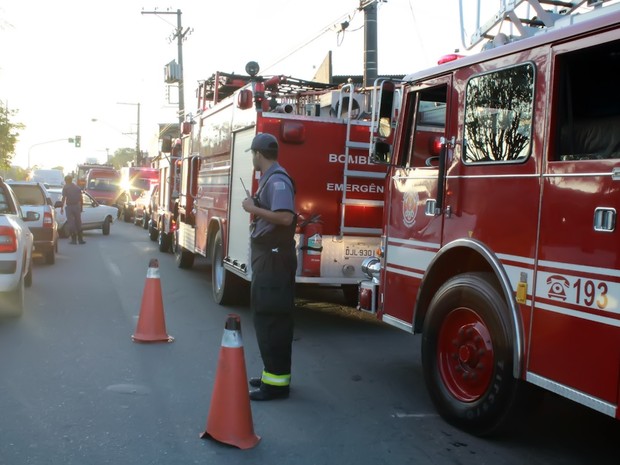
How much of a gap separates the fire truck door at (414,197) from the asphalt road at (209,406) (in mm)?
851

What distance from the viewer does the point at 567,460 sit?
14.4ft

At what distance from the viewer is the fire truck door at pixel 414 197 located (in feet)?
17.3

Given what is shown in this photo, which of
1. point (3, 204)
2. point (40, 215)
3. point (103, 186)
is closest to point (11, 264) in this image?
point (3, 204)

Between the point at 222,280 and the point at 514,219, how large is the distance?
19.5ft

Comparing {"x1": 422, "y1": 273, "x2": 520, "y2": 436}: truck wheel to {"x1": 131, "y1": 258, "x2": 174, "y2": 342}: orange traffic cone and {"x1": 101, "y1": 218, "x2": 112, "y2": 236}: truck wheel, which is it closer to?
{"x1": 131, "y1": 258, "x2": 174, "y2": 342}: orange traffic cone

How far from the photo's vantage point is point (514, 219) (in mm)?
4316

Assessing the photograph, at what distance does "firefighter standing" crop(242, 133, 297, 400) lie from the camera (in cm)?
533

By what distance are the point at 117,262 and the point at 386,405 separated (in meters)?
10.8

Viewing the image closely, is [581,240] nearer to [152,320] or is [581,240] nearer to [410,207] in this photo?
[410,207]

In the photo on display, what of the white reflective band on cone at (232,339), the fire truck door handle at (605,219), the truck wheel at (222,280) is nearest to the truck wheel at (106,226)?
the truck wheel at (222,280)

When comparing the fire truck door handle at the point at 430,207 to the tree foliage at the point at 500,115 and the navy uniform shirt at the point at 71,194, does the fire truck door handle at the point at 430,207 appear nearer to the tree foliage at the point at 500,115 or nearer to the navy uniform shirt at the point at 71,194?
the tree foliage at the point at 500,115

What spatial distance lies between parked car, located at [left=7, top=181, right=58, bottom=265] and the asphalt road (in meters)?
5.51

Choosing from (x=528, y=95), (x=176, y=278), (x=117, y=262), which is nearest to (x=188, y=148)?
(x=176, y=278)

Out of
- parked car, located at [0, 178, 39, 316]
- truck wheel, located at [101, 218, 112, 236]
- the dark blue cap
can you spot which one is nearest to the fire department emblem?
the dark blue cap
